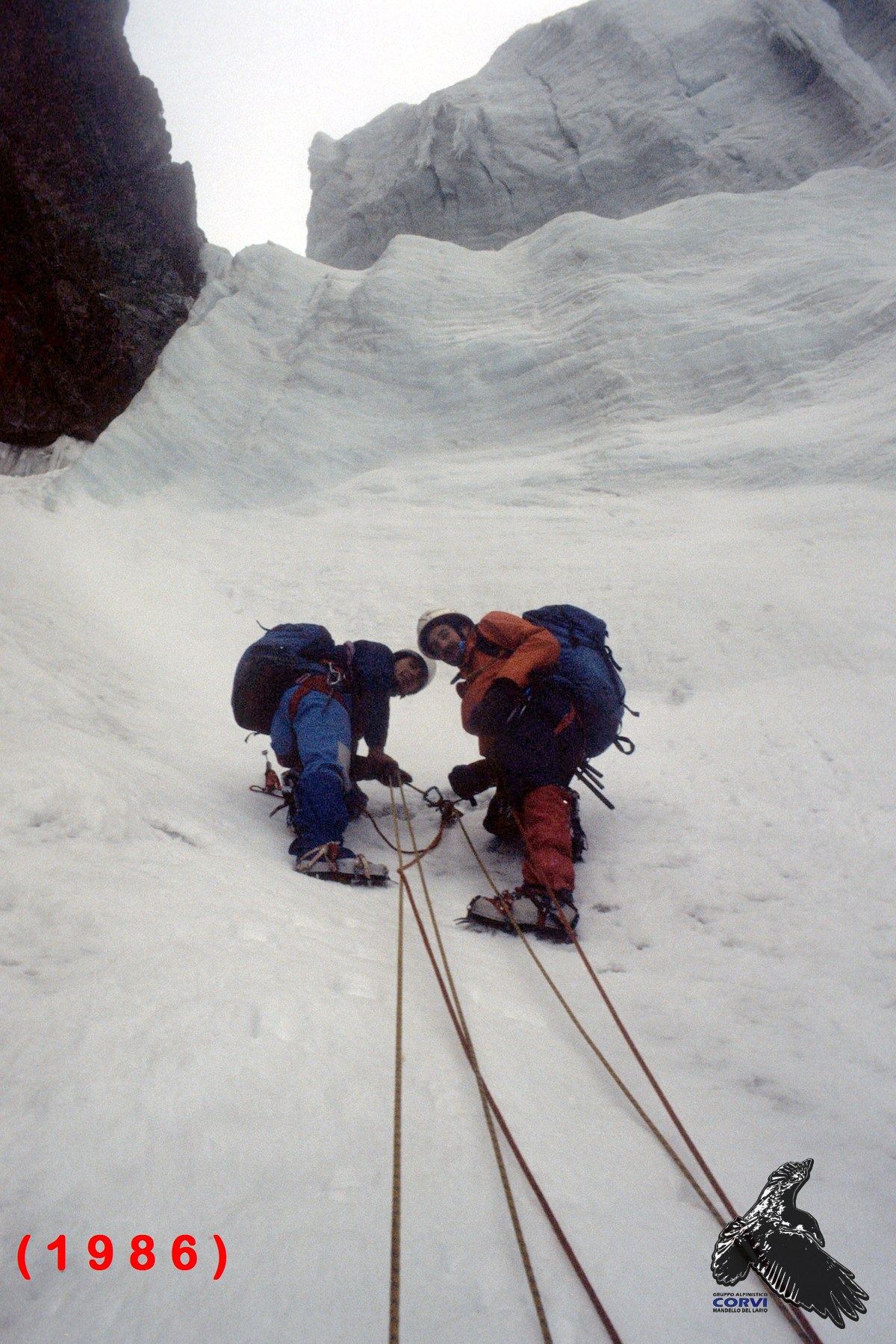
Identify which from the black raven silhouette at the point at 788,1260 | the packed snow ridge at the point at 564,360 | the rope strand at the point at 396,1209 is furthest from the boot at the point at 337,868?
the packed snow ridge at the point at 564,360

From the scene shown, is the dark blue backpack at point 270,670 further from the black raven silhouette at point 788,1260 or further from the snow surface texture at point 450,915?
the black raven silhouette at point 788,1260

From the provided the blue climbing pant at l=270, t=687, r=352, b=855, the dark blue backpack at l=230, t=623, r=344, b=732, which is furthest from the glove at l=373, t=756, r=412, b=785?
the dark blue backpack at l=230, t=623, r=344, b=732

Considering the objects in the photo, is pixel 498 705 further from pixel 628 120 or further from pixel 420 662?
pixel 628 120

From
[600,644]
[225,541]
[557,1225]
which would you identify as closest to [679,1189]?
[557,1225]

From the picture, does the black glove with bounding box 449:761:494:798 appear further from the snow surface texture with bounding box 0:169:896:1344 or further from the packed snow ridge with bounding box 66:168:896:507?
the packed snow ridge with bounding box 66:168:896:507

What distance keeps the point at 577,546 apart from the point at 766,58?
61.2 feet

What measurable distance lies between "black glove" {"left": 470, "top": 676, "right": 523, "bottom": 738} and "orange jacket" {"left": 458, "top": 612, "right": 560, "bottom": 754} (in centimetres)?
2

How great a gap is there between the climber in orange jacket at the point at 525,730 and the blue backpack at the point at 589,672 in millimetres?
48

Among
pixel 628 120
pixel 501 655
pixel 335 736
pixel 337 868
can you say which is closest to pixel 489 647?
pixel 501 655

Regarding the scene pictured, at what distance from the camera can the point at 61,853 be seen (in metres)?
1.56

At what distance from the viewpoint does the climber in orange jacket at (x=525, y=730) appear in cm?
217

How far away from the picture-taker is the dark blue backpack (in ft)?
9.53

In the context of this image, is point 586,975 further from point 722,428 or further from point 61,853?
point 722,428

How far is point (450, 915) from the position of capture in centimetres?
220
